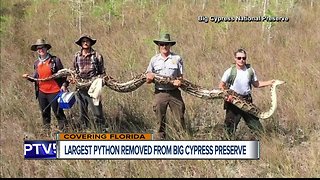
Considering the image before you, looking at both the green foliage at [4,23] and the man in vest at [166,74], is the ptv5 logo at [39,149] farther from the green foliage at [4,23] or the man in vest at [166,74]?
the green foliage at [4,23]

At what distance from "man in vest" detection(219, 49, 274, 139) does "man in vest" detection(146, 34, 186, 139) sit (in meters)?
0.60

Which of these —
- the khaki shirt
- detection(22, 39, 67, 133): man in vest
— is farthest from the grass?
the khaki shirt

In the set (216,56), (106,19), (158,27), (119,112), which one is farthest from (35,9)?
(119,112)

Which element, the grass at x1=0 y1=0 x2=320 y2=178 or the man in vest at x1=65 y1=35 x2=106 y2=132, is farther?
the man in vest at x1=65 y1=35 x2=106 y2=132

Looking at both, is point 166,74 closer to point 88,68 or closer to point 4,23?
point 88,68

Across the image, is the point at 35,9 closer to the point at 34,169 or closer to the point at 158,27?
the point at 158,27

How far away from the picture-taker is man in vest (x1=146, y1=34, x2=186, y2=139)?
188 inches

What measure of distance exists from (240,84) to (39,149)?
2695 millimetres

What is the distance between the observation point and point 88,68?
5.12 meters
